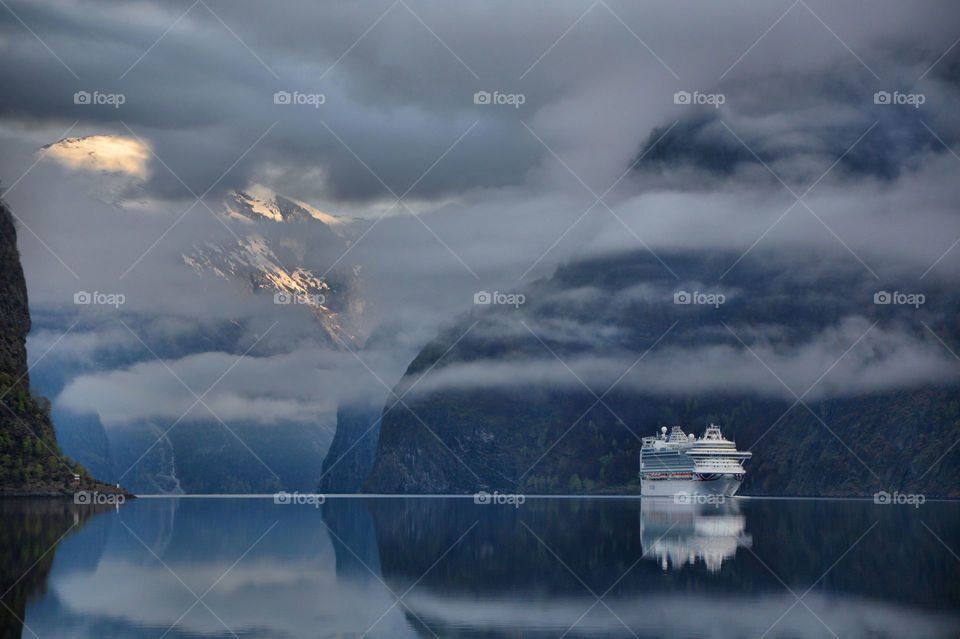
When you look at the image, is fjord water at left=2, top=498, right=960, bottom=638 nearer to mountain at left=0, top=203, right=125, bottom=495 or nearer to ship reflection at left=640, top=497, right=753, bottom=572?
ship reflection at left=640, top=497, right=753, bottom=572

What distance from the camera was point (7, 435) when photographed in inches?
6998

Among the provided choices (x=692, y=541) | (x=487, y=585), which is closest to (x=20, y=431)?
(x=692, y=541)

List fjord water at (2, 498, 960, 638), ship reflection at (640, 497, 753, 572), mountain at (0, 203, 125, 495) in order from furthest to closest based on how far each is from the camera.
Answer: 1. mountain at (0, 203, 125, 495)
2. ship reflection at (640, 497, 753, 572)
3. fjord water at (2, 498, 960, 638)

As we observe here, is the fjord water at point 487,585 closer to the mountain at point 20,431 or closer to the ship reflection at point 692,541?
the ship reflection at point 692,541

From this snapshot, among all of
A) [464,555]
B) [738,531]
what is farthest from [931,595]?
[738,531]

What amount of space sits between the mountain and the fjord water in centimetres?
7887

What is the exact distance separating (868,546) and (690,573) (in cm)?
2771

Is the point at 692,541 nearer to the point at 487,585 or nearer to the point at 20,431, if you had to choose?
the point at 487,585

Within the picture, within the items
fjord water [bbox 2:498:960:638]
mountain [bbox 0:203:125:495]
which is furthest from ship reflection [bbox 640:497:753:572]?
mountain [bbox 0:203:125:495]

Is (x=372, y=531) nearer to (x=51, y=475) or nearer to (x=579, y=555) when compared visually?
(x=579, y=555)

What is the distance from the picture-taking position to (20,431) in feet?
598

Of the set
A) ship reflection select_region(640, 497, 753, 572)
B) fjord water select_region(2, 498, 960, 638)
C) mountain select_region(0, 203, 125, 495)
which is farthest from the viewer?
mountain select_region(0, 203, 125, 495)

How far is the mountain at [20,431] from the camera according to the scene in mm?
177875

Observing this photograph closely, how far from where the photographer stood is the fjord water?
4750 cm
